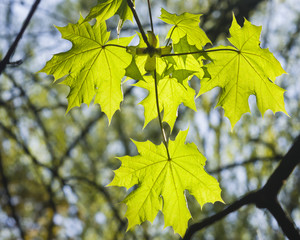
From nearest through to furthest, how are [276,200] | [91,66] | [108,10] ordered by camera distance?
[276,200] < [108,10] < [91,66]

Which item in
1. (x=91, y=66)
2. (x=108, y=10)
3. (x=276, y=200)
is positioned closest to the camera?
(x=276, y=200)

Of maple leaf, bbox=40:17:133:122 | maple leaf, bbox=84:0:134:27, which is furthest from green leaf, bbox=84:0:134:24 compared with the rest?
maple leaf, bbox=40:17:133:122

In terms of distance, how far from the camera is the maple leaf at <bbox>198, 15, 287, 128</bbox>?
1810mm

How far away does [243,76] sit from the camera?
1932mm

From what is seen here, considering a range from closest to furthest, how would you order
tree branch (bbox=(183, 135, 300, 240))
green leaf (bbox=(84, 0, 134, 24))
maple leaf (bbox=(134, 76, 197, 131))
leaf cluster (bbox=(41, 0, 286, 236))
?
tree branch (bbox=(183, 135, 300, 240)) → green leaf (bbox=(84, 0, 134, 24)) → leaf cluster (bbox=(41, 0, 286, 236)) → maple leaf (bbox=(134, 76, 197, 131))

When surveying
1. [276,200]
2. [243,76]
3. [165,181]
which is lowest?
[276,200]

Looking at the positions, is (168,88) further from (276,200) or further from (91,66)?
(276,200)

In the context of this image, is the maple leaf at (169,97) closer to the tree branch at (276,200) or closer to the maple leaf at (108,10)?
the maple leaf at (108,10)

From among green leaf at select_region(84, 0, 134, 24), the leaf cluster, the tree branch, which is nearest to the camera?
the tree branch

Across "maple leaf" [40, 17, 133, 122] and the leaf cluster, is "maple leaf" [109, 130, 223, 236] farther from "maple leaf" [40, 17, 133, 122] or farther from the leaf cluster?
"maple leaf" [40, 17, 133, 122]

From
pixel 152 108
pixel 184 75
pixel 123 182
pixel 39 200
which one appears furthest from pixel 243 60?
pixel 39 200

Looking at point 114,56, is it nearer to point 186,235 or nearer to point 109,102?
point 109,102

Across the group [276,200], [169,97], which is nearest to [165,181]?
[169,97]

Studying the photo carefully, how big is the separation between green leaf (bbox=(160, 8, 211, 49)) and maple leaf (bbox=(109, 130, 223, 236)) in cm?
55
